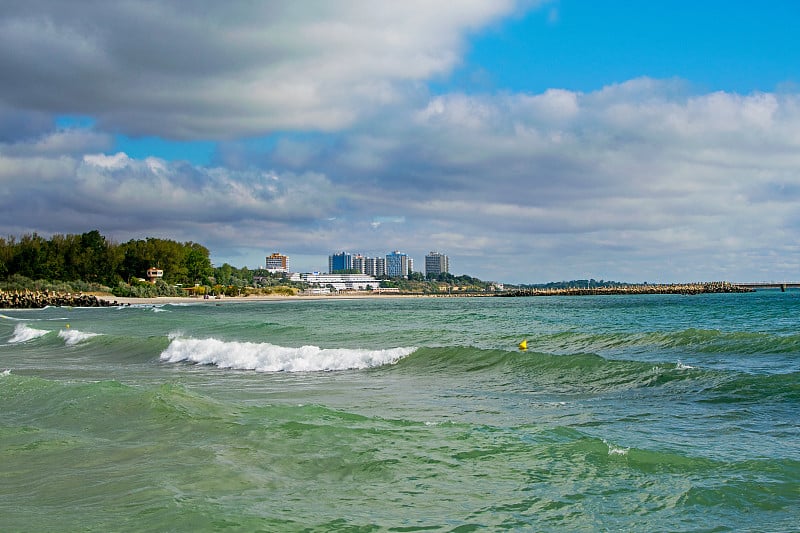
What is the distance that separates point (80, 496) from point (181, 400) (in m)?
5.49

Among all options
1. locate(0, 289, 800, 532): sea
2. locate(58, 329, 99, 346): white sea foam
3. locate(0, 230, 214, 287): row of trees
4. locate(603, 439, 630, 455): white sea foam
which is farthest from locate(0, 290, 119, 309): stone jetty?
locate(603, 439, 630, 455): white sea foam

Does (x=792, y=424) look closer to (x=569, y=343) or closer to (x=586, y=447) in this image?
(x=586, y=447)

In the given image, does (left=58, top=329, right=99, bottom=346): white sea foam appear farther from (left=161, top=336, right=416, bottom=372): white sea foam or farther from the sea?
the sea

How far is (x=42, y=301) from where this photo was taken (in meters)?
89.8

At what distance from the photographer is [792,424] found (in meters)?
10.4

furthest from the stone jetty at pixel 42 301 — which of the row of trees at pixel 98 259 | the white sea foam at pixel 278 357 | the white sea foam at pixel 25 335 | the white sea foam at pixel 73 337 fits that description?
the white sea foam at pixel 278 357

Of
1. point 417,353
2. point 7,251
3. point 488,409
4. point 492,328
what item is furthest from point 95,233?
point 488,409

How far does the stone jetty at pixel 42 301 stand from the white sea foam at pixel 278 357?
73.0m

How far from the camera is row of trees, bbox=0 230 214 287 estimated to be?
122 meters

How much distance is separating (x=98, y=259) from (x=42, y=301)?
4650 centimetres

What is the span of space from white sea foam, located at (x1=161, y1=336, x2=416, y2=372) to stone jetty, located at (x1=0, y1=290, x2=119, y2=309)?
73.0m

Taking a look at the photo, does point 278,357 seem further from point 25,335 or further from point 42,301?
point 42,301

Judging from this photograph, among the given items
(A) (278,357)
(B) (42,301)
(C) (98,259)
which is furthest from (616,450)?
(C) (98,259)

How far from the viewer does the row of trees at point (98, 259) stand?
122m
